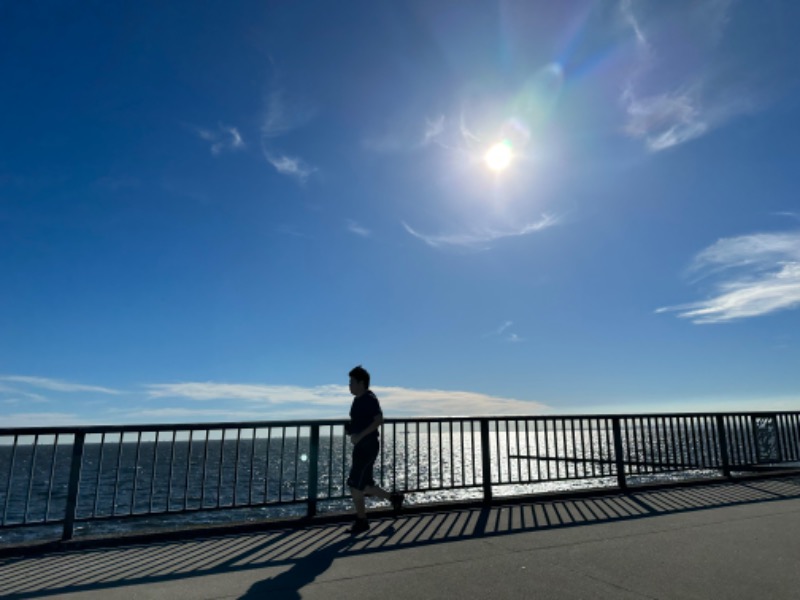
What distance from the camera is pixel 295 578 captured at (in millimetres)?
3936

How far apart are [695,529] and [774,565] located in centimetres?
134

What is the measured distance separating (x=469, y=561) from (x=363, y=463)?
6.61 feet

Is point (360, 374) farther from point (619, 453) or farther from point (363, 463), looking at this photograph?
point (619, 453)

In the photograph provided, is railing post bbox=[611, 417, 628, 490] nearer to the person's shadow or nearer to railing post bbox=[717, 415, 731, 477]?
railing post bbox=[717, 415, 731, 477]

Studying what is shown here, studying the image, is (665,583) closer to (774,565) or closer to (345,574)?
(774,565)

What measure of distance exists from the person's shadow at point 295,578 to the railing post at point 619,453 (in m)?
5.12

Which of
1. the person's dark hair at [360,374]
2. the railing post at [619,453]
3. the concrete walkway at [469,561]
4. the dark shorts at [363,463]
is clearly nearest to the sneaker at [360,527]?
the concrete walkway at [469,561]

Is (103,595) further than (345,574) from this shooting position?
No

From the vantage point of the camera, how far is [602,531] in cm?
529

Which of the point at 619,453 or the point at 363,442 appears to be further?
the point at 619,453

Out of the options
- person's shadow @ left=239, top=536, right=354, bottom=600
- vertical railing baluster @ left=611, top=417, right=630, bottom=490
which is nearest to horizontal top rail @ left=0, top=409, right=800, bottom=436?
vertical railing baluster @ left=611, top=417, right=630, bottom=490

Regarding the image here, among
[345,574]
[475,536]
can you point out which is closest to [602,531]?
[475,536]

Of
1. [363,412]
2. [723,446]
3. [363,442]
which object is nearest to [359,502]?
[363,442]

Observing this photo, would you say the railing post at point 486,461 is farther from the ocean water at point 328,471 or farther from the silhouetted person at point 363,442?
the silhouetted person at point 363,442
